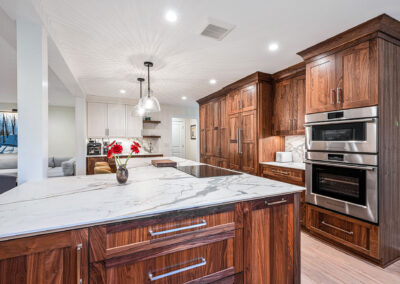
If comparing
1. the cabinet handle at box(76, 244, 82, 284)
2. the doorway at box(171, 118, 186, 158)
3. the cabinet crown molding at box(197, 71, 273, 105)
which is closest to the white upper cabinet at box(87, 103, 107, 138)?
the cabinet crown molding at box(197, 71, 273, 105)

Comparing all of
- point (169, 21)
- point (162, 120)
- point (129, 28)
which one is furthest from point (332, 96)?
point (162, 120)

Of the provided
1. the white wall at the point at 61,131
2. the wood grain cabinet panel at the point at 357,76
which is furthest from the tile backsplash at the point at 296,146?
the white wall at the point at 61,131

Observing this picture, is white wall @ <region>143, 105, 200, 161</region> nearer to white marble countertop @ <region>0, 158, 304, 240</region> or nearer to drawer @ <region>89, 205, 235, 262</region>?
white marble countertop @ <region>0, 158, 304, 240</region>

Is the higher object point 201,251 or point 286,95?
point 286,95

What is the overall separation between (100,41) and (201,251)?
2517 mm

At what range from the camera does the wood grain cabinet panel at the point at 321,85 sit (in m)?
2.34

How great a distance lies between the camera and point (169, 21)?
1.98m

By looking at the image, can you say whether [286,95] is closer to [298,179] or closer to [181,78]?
[298,179]

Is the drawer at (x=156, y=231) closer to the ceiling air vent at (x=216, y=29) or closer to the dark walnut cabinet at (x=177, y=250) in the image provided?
the dark walnut cabinet at (x=177, y=250)

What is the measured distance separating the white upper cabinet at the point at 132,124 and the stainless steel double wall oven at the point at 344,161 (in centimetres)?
464

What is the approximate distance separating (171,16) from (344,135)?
2.24 meters

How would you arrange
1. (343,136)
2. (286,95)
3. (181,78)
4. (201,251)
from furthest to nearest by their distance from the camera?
1. (181,78)
2. (286,95)
3. (343,136)
4. (201,251)

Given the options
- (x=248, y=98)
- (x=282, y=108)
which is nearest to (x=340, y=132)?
(x=282, y=108)

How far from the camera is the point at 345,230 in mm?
2244
